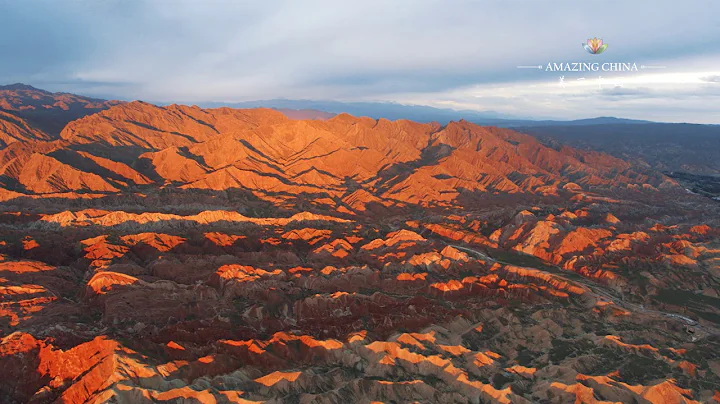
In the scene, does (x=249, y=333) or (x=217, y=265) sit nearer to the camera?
(x=249, y=333)

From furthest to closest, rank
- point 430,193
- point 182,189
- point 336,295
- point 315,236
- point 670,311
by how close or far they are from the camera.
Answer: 1. point 430,193
2. point 182,189
3. point 315,236
4. point 670,311
5. point 336,295

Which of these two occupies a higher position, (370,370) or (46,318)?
(46,318)

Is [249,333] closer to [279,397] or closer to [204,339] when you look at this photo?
[204,339]

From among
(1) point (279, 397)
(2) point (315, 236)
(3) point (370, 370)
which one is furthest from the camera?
(2) point (315, 236)

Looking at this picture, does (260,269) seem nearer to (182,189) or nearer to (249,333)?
(249,333)

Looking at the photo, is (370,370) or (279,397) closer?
(279,397)

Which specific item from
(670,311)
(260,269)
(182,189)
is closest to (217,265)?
(260,269)

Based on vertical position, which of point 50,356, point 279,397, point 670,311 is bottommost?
point 670,311

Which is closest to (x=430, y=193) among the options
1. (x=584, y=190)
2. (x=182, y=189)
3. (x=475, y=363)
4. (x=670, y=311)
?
(x=584, y=190)

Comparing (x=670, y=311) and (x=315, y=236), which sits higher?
(x=315, y=236)
